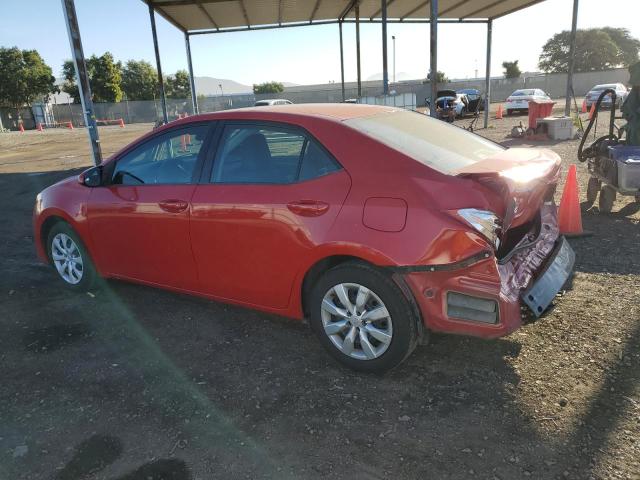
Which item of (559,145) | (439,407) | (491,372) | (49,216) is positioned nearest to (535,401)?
(491,372)

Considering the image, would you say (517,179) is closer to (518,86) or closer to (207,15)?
(207,15)

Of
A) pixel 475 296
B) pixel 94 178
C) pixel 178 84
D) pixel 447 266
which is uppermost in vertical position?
pixel 178 84

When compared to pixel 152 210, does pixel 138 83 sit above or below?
above

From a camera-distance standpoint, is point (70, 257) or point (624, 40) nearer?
point (70, 257)

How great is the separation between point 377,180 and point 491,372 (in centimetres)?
144

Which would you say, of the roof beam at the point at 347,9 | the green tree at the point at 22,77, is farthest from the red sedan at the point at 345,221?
the green tree at the point at 22,77

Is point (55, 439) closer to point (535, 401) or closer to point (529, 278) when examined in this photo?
point (535, 401)

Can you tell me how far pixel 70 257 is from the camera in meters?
4.64

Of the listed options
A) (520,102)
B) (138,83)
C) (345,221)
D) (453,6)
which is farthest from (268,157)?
(138,83)

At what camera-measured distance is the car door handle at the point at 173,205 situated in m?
3.61

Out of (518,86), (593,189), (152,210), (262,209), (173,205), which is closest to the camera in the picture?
(262,209)

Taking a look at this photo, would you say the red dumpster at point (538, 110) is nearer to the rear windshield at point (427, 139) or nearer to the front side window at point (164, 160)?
the rear windshield at point (427, 139)

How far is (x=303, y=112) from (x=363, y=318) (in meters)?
1.49

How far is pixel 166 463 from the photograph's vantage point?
245 cm
